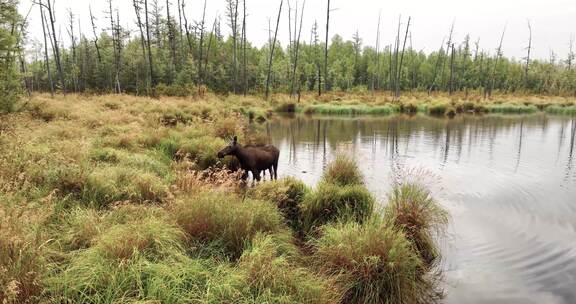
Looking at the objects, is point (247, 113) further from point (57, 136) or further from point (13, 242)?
point (13, 242)

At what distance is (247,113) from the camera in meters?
25.2

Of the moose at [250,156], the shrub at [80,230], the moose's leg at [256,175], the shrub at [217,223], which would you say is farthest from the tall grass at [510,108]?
the shrub at [80,230]

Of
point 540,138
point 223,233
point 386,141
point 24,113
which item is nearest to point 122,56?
point 24,113

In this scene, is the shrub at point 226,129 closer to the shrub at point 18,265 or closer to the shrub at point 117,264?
the shrub at point 117,264

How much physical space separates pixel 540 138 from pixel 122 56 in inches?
1784

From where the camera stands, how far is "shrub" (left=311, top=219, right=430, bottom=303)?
4.55 meters

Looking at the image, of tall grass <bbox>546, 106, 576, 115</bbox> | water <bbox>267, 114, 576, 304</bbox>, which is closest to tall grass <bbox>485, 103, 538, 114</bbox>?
tall grass <bbox>546, 106, 576, 115</bbox>

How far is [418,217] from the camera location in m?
6.16

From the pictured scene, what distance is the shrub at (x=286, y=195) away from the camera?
6.58 metres

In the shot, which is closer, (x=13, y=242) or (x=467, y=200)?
(x=13, y=242)

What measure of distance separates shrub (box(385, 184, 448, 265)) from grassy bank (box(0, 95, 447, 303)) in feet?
0.07

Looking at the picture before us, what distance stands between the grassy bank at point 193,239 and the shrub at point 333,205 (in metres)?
0.02

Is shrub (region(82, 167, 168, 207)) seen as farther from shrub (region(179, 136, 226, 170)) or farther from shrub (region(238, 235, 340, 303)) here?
shrub (region(179, 136, 226, 170))

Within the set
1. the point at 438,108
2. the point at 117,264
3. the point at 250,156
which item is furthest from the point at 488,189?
the point at 438,108
